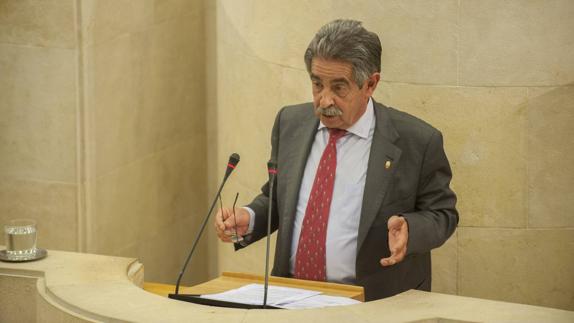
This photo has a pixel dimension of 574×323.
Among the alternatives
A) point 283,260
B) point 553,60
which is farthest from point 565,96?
point 283,260

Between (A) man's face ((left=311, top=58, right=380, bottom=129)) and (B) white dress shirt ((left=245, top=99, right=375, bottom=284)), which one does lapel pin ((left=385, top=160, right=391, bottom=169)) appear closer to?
(B) white dress shirt ((left=245, top=99, right=375, bottom=284))

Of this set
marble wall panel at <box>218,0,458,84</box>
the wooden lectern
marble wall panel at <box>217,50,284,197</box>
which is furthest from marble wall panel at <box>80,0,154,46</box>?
the wooden lectern

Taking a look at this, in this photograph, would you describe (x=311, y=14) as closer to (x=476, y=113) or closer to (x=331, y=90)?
(x=476, y=113)

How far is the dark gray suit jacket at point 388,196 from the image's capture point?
504 cm

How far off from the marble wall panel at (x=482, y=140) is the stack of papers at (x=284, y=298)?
2402mm

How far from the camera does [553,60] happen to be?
21.8 ft

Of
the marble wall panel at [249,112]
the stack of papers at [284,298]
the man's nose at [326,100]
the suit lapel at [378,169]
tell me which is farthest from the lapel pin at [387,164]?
the marble wall panel at [249,112]

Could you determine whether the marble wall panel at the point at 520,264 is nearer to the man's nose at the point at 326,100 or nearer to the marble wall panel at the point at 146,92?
the man's nose at the point at 326,100

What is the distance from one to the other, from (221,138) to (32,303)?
355 centimetres

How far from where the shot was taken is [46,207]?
7566 mm

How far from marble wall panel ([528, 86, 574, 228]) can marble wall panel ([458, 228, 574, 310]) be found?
4.4 inches

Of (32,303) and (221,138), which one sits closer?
(32,303)

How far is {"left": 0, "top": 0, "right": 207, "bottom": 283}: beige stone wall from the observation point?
729cm

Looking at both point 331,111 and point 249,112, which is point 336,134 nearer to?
point 331,111
